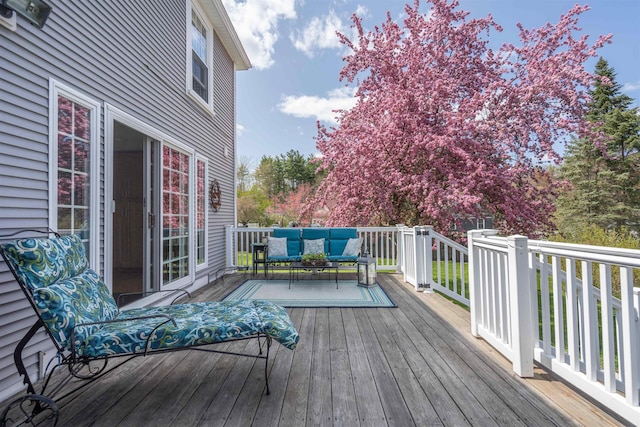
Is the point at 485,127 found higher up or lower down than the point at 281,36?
lower down

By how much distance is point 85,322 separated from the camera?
1.71 meters

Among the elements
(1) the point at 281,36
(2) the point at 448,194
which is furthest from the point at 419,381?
(1) the point at 281,36

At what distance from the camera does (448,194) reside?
19.6 ft

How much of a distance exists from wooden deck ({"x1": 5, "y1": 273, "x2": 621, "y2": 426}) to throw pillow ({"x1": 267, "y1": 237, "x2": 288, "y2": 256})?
9.39ft

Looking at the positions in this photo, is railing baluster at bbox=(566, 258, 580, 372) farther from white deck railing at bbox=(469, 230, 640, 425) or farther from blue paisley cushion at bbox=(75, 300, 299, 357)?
blue paisley cushion at bbox=(75, 300, 299, 357)

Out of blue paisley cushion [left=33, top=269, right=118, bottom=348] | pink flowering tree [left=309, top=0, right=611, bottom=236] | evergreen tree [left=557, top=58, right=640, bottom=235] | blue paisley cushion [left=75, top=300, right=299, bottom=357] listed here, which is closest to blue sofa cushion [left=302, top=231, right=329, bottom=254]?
pink flowering tree [left=309, top=0, right=611, bottom=236]

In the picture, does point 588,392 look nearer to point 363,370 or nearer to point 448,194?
point 363,370

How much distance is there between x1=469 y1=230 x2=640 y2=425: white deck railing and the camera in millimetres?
1479

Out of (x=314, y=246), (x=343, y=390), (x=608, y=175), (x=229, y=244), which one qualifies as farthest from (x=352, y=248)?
(x=608, y=175)

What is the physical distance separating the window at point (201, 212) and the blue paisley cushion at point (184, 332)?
9.67 feet

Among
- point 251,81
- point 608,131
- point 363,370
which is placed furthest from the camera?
point 608,131

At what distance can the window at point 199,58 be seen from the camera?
15.5ft

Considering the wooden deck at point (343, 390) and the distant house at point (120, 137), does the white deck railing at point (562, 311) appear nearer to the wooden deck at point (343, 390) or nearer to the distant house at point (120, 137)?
the wooden deck at point (343, 390)

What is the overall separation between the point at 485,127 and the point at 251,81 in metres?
6.81
